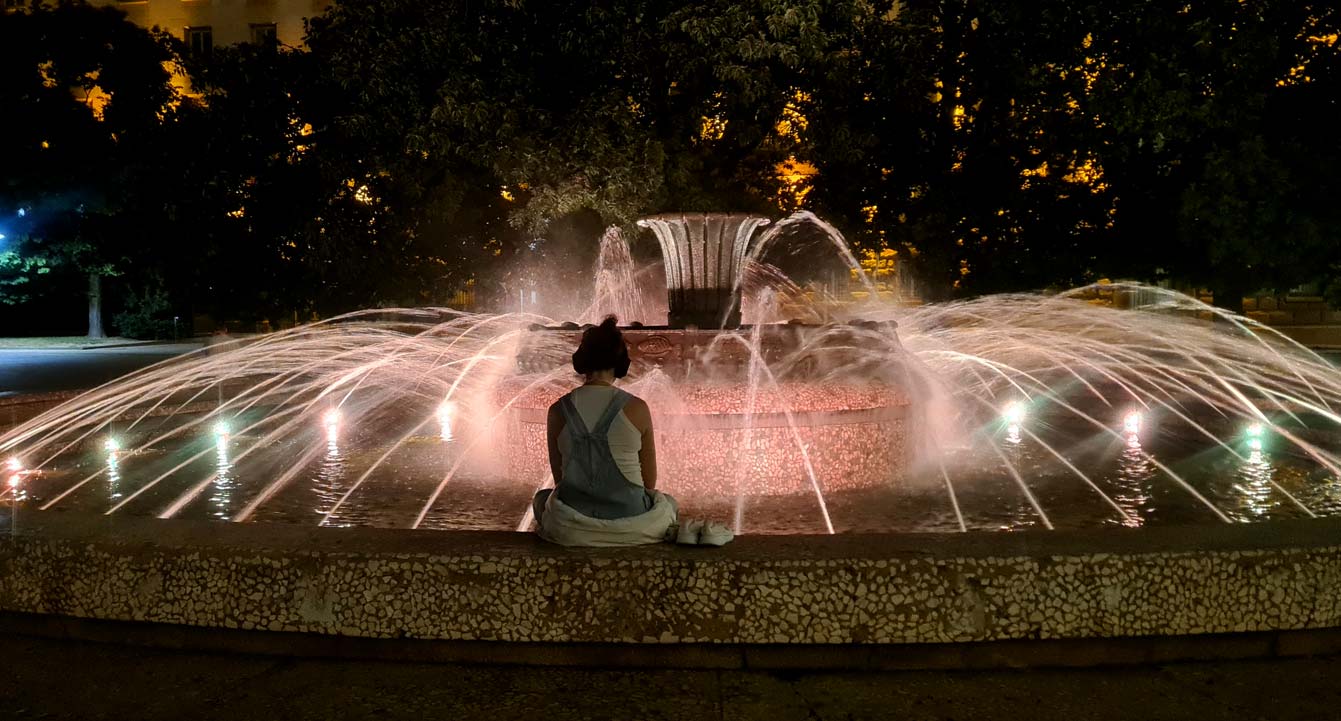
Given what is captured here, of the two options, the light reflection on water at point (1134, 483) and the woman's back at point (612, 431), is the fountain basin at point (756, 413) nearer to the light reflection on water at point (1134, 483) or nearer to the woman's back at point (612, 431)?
the light reflection on water at point (1134, 483)

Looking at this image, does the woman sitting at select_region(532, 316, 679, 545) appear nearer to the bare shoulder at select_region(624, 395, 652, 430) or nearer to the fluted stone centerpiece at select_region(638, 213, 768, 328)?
the bare shoulder at select_region(624, 395, 652, 430)

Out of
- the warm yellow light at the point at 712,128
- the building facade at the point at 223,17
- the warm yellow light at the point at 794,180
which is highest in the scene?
the building facade at the point at 223,17

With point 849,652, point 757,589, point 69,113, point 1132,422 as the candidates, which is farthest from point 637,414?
point 69,113

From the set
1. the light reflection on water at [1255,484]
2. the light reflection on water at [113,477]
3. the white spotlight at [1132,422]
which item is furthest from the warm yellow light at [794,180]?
the light reflection on water at [113,477]

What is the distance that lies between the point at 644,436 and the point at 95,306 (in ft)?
143

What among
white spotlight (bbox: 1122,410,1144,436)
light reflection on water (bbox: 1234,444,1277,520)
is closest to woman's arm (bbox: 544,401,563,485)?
light reflection on water (bbox: 1234,444,1277,520)

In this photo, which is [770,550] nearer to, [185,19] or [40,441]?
[40,441]

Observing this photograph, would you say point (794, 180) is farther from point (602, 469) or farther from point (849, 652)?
point (849, 652)

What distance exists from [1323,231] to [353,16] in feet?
53.9

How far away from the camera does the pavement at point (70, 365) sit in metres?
19.8

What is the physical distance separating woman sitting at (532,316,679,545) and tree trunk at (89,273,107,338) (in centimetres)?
4225

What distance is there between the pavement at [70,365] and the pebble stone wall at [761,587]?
11.9 m

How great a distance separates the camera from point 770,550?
4.37 m

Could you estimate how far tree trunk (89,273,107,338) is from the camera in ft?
136
